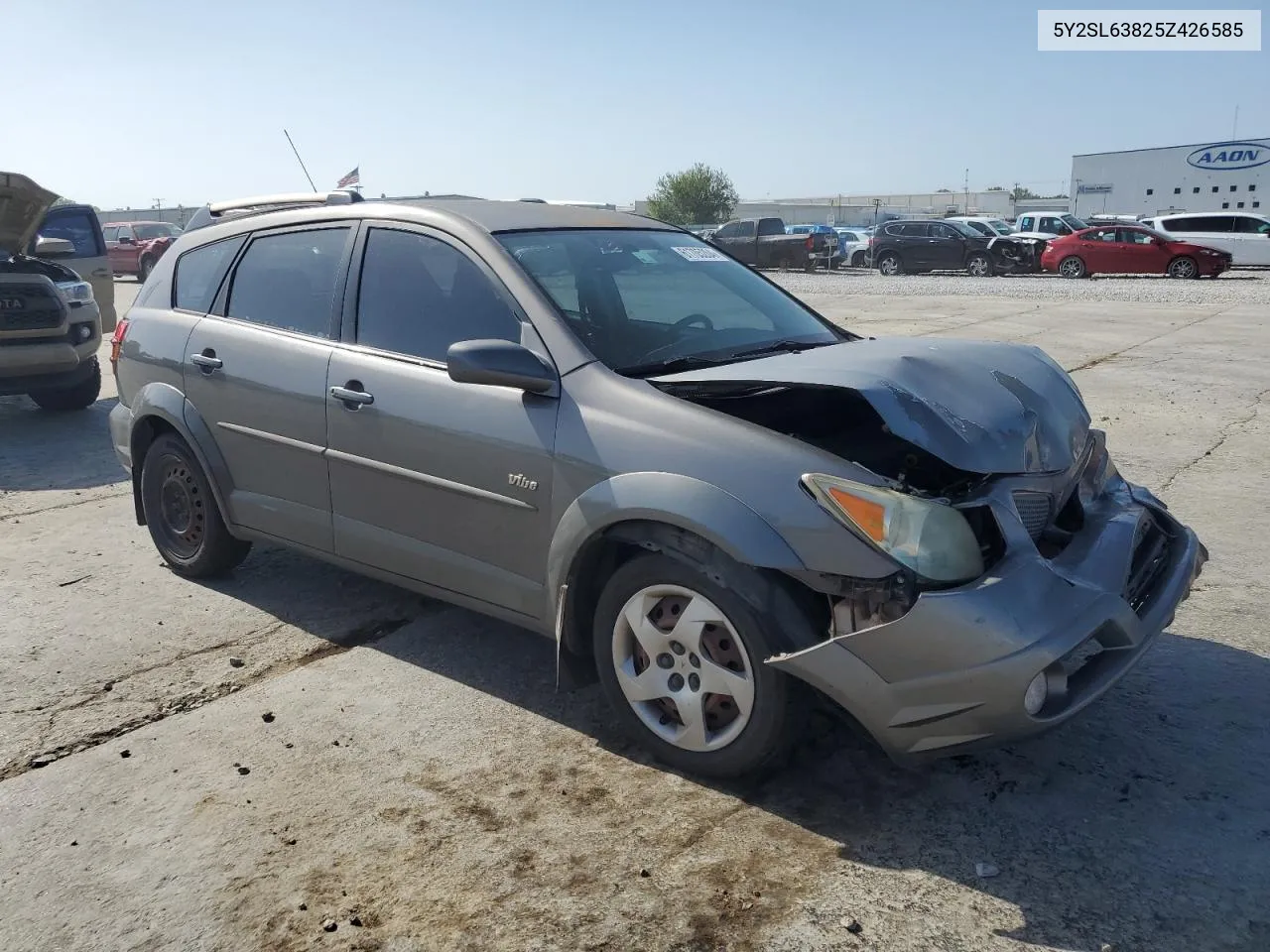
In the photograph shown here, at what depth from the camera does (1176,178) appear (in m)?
51.3

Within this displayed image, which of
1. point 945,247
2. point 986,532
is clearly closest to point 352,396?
point 986,532

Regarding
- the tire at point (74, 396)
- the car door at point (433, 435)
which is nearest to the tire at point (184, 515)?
the car door at point (433, 435)

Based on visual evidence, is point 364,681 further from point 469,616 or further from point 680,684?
point 680,684

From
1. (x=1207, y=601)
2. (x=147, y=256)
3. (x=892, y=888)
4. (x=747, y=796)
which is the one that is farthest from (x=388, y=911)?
(x=147, y=256)

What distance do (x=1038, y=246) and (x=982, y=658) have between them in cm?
2871

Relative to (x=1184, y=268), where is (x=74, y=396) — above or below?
below

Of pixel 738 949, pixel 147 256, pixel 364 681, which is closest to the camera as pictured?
pixel 738 949

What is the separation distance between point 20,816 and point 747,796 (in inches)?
83.7

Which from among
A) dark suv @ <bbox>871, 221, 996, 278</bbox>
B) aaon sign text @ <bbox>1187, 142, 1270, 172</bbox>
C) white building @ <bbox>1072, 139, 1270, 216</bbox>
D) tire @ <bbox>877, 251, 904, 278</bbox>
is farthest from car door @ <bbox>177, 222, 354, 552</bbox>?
aaon sign text @ <bbox>1187, 142, 1270, 172</bbox>

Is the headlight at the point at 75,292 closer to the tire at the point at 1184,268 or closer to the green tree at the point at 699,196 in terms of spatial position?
the tire at the point at 1184,268

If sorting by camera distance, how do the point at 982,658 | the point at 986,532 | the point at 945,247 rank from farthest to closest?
the point at 945,247, the point at 986,532, the point at 982,658

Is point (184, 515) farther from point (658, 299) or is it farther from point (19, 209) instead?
point (19, 209)

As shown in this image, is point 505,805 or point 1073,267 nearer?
point 505,805

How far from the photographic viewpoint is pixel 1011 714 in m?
2.79
